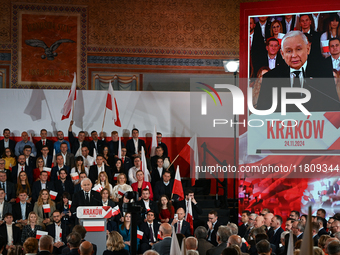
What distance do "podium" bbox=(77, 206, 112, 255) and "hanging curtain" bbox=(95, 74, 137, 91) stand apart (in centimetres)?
779

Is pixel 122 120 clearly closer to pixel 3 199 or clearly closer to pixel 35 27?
pixel 35 27

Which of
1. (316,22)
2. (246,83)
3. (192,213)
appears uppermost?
(316,22)

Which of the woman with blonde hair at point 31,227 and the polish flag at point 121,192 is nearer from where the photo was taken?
the woman with blonde hair at point 31,227

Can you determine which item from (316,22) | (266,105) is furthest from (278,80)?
(316,22)

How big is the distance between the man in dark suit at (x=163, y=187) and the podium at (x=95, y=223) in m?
2.91

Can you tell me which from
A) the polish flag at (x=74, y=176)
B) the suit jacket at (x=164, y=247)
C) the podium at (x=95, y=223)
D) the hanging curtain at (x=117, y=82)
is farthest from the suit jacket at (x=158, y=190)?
the hanging curtain at (x=117, y=82)

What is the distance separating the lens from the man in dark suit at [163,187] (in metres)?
10.1

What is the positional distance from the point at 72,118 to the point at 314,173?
696 centimetres

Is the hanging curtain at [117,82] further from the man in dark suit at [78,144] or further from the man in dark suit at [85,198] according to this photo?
the man in dark suit at [85,198]

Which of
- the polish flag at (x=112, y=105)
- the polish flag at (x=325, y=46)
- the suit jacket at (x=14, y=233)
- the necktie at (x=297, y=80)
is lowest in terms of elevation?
the suit jacket at (x=14, y=233)

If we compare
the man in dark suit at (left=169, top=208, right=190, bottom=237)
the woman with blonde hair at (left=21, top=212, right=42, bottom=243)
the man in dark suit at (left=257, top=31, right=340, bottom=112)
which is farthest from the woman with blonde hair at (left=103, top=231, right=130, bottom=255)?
the man in dark suit at (left=257, top=31, right=340, bottom=112)

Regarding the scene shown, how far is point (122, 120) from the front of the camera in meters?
14.4

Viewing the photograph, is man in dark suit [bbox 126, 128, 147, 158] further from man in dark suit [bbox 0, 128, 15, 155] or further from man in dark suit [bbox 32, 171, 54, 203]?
man in dark suit [bbox 0, 128, 15, 155]

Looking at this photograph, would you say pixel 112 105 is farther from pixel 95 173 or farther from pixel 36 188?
pixel 36 188
